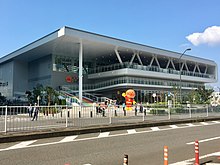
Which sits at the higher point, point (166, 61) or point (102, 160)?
point (166, 61)

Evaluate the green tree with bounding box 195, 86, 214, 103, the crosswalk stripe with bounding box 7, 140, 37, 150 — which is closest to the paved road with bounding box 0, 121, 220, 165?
the crosswalk stripe with bounding box 7, 140, 37, 150

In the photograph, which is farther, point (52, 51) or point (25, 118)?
point (52, 51)

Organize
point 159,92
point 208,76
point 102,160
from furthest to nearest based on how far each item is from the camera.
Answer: point 208,76 → point 159,92 → point 102,160

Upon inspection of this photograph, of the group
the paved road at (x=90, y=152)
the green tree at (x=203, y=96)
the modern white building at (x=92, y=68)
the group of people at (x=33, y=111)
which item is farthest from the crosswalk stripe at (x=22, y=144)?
the green tree at (x=203, y=96)

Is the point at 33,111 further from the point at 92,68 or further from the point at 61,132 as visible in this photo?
the point at 92,68

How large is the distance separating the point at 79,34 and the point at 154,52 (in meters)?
21.0

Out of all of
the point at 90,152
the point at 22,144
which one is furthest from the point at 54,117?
the point at 90,152

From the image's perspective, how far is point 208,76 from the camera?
7581 centimetres

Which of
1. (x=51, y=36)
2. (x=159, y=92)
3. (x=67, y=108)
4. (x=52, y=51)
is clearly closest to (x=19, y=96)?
(x=52, y=51)

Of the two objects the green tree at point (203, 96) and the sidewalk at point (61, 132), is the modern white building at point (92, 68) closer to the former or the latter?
the green tree at point (203, 96)

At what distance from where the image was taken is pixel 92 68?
2509 inches

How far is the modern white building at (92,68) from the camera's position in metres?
47.5

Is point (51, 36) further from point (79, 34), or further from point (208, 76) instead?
point (208, 76)

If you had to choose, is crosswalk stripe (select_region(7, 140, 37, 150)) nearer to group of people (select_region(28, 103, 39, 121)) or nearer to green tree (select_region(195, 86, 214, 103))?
group of people (select_region(28, 103, 39, 121))
